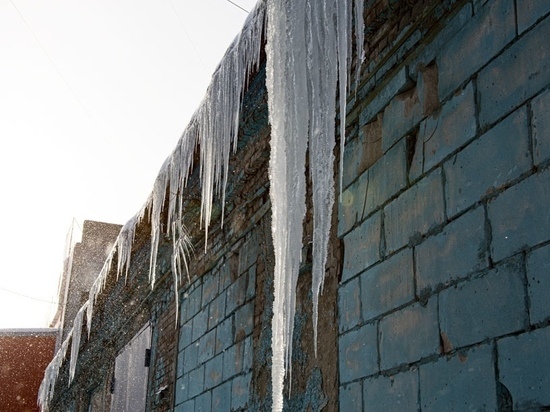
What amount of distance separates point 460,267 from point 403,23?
1.11 meters

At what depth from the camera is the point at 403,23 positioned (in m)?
2.69

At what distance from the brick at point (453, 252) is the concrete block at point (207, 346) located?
263 centimetres

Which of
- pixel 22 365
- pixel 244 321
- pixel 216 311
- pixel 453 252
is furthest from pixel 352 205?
pixel 22 365

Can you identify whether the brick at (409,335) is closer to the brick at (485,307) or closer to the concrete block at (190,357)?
the brick at (485,307)

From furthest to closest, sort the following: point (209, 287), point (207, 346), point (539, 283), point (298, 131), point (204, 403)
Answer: point (209, 287) → point (207, 346) → point (204, 403) → point (298, 131) → point (539, 283)

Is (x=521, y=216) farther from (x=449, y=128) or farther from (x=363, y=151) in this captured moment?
(x=363, y=151)

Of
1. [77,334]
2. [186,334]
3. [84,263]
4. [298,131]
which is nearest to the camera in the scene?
[298,131]

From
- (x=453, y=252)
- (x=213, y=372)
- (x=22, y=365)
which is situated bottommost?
(x=213, y=372)

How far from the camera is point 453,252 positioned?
7.09ft

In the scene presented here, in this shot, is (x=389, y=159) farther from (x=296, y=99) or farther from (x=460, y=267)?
(x=460, y=267)

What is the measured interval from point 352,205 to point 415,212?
0.54 metres

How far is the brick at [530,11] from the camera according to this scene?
1.89 meters

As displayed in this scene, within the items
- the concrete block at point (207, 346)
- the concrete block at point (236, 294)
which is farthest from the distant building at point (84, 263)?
the concrete block at point (236, 294)

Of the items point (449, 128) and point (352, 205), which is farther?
point (352, 205)
